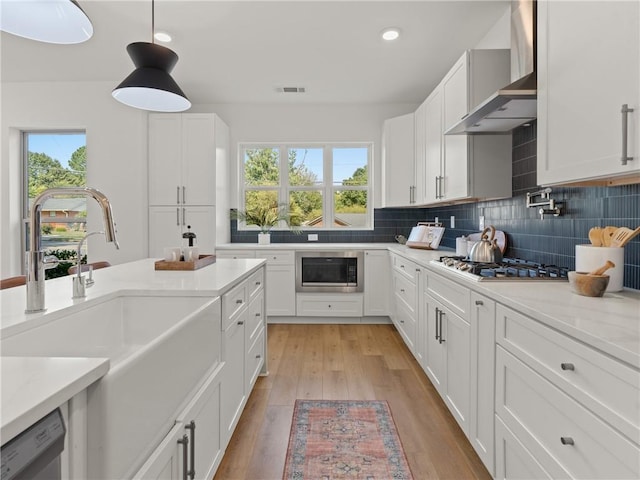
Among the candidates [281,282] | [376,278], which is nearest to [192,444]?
[281,282]

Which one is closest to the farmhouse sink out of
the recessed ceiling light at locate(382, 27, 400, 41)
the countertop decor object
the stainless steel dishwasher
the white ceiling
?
the stainless steel dishwasher

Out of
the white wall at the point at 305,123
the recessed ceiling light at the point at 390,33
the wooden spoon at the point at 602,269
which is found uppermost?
the recessed ceiling light at the point at 390,33

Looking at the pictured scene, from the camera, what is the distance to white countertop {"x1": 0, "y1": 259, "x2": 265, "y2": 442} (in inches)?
22.5

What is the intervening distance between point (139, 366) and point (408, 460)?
1568 mm

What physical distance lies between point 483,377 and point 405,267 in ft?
6.04

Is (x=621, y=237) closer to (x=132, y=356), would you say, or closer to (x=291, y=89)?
(x=132, y=356)

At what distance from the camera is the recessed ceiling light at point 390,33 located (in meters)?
3.00

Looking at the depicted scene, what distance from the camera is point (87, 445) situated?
0.70 meters

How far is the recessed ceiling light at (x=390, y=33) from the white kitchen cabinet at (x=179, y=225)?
2.59 m

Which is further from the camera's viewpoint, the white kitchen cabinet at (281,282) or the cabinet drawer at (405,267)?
the white kitchen cabinet at (281,282)

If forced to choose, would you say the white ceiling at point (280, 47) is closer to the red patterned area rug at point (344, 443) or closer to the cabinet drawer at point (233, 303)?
the cabinet drawer at point (233, 303)

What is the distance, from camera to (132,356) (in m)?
0.83

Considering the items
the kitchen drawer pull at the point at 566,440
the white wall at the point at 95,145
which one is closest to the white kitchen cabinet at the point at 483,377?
the kitchen drawer pull at the point at 566,440

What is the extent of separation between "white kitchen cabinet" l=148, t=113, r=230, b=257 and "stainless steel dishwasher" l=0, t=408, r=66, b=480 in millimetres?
3838
